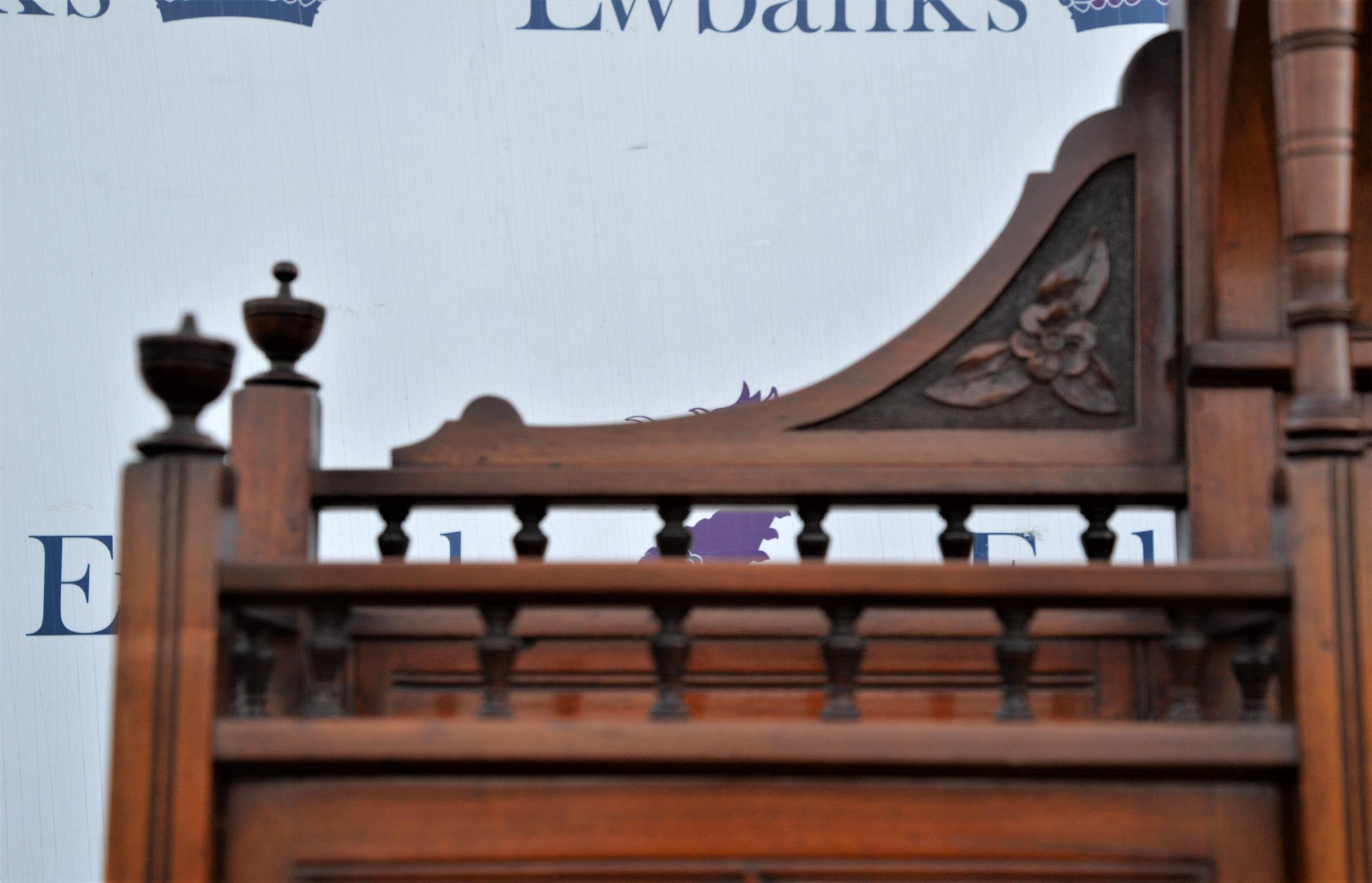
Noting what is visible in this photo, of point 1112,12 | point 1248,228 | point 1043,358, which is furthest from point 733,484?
point 1112,12

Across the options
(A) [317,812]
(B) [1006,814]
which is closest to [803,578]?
(B) [1006,814]

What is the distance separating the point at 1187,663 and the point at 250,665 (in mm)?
681

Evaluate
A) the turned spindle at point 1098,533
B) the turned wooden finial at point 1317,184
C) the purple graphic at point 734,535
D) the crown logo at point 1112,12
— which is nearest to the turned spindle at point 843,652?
the turned wooden finial at point 1317,184

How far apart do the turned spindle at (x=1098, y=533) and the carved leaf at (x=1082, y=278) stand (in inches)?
7.6

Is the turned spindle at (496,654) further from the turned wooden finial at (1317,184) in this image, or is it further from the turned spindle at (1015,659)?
the turned wooden finial at (1317,184)

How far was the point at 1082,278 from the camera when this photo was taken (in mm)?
1410

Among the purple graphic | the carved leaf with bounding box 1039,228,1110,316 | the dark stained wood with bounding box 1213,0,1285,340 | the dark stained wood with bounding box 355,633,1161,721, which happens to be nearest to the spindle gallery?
the dark stained wood with bounding box 355,633,1161,721

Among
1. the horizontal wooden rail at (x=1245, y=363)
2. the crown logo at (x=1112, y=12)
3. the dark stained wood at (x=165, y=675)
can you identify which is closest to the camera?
the dark stained wood at (x=165, y=675)

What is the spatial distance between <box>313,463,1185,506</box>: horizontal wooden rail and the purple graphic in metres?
0.61

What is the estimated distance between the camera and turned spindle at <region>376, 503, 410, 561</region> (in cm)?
140

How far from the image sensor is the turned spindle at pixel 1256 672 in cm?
103

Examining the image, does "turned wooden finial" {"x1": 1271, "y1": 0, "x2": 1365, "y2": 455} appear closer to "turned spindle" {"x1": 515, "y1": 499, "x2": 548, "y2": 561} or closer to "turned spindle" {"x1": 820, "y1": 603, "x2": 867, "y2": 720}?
"turned spindle" {"x1": 820, "y1": 603, "x2": 867, "y2": 720}

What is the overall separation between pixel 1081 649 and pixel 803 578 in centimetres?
45

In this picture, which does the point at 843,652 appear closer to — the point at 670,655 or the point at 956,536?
the point at 670,655
